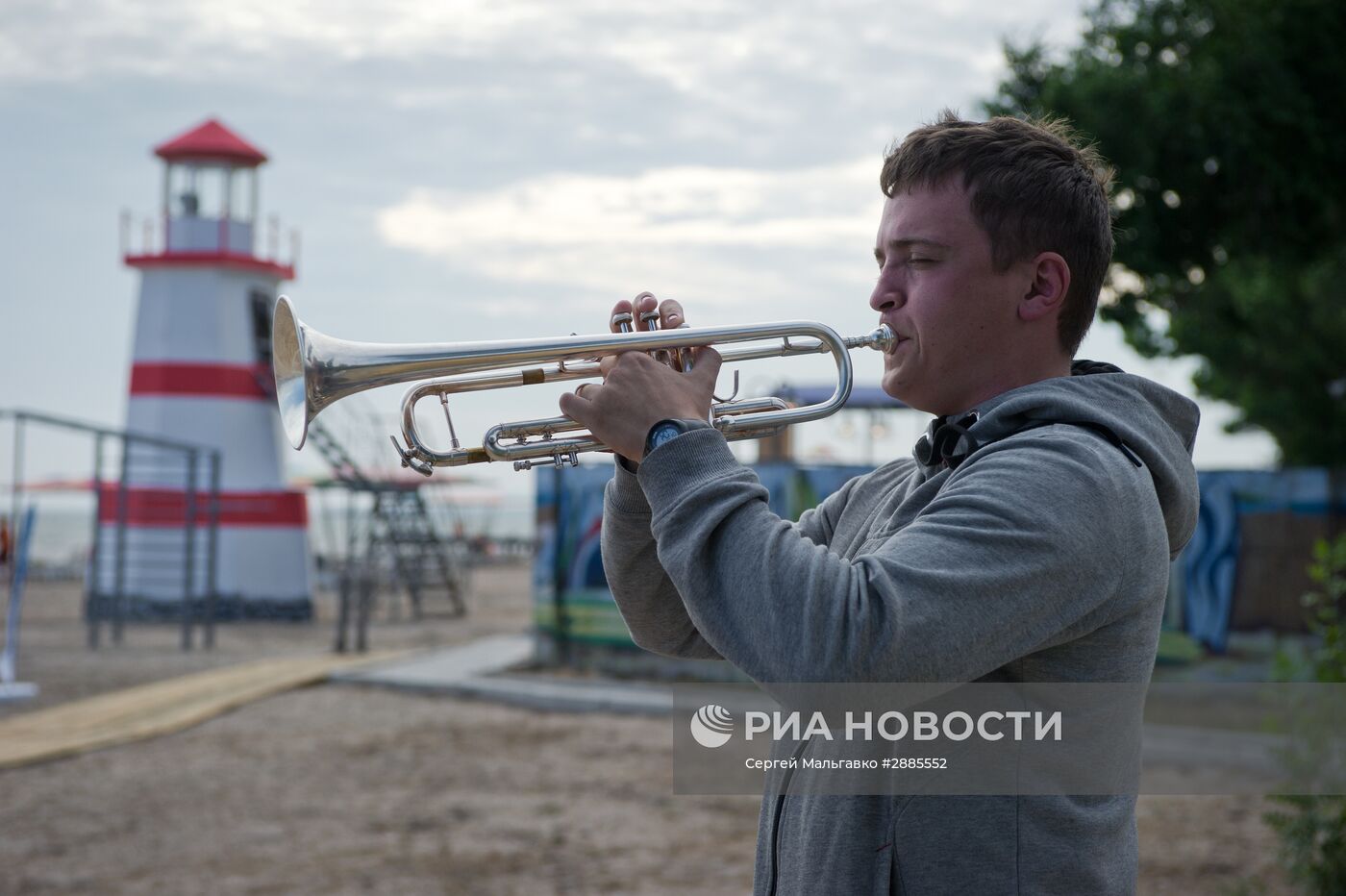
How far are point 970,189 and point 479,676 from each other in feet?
38.1

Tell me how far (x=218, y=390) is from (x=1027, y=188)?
2147 centimetres

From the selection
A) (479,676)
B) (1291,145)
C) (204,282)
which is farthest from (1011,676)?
(204,282)

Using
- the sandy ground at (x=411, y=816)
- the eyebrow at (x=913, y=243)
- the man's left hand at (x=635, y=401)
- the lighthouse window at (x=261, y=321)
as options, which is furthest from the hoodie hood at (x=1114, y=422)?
the lighthouse window at (x=261, y=321)

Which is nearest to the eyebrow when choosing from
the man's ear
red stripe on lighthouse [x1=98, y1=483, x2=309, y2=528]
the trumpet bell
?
the man's ear

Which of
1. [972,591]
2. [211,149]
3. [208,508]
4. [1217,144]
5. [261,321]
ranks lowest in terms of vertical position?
[972,591]

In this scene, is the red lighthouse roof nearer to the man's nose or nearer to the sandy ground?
the sandy ground

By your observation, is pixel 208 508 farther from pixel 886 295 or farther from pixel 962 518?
pixel 962 518

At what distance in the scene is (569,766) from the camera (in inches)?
364

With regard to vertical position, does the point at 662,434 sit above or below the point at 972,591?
above

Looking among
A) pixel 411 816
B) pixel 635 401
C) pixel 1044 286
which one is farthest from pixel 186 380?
pixel 1044 286

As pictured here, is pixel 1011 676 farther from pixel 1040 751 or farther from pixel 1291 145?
pixel 1291 145

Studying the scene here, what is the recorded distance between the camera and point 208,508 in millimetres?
21734

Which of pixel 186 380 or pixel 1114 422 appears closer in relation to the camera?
pixel 1114 422

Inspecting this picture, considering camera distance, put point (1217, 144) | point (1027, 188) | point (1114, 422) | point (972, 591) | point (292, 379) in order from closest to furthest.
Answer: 1. point (972, 591)
2. point (1114, 422)
3. point (1027, 188)
4. point (292, 379)
5. point (1217, 144)
